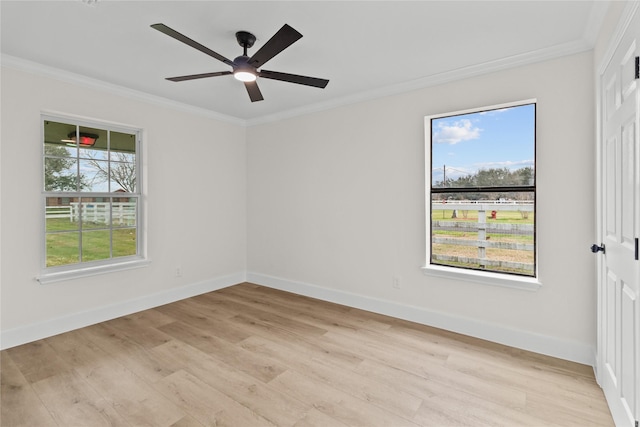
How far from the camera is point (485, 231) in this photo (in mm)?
3076

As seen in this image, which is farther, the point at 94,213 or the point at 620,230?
the point at 94,213

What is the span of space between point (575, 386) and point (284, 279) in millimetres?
3296

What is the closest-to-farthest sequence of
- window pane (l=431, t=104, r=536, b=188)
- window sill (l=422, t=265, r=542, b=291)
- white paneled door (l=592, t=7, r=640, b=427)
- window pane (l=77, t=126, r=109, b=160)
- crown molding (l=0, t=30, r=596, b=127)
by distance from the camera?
white paneled door (l=592, t=7, r=640, b=427), crown molding (l=0, t=30, r=596, b=127), window sill (l=422, t=265, r=542, b=291), window pane (l=431, t=104, r=536, b=188), window pane (l=77, t=126, r=109, b=160)

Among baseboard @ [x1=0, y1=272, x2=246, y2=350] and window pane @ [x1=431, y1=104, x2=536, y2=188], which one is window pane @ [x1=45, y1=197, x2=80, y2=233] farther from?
window pane @ [x1=431, y1=104, x2=536, y2=188]

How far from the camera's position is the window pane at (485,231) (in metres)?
2.85

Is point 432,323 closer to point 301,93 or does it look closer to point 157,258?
point 301,93

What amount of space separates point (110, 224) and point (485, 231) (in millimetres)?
4046

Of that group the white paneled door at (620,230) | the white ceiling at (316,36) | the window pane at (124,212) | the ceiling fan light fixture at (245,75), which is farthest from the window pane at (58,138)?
the white paneled door at (620,230)

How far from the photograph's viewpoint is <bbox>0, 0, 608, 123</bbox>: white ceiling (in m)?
2.06

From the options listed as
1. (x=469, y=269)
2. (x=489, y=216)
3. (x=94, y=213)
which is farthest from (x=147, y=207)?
(x=489, y=216)

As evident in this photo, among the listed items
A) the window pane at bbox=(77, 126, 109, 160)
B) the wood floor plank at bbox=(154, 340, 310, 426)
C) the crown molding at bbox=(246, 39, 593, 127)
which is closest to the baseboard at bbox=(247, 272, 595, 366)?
the wood floor plank at bbox=(154, 340, 310, 426)

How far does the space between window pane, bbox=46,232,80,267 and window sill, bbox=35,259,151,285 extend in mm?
102

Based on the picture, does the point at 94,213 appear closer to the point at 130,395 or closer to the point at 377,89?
the point at 130,395

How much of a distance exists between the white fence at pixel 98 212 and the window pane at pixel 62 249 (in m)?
0.18
